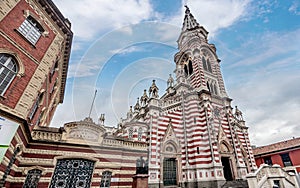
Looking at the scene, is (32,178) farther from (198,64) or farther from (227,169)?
(198,64)

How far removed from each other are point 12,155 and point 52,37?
843 cm

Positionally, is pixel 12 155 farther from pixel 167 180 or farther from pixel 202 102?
pixel 202 102

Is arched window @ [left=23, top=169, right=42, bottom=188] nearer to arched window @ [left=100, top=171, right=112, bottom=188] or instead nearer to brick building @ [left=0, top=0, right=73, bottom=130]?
brick building @ [left=0, top=0, right=73, bottom=130]

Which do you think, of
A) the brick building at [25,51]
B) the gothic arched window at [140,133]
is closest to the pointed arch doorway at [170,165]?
the gothic arched window at [140,133]

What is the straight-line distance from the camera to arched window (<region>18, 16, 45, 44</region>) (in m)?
9.30

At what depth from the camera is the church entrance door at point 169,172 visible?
1580 centimetres

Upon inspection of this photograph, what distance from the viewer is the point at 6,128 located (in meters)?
6.68

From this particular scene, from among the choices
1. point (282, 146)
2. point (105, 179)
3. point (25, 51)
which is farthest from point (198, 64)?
point (25, 51)

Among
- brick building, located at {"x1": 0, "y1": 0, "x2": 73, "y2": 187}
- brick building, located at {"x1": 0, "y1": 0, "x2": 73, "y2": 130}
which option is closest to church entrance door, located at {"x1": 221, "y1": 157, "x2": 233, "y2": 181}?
brick building, located at {"x1": 0, "y1": 0, "x2": 73, "y2": 187}

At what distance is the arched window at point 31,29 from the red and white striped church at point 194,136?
39.8 ft

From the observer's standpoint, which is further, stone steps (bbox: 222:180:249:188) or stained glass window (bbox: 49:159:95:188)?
stone steps (bbox: 222:180:249:188)

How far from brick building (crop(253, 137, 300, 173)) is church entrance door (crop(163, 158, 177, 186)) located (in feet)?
57.2

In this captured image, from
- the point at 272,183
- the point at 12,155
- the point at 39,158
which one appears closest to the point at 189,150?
the point at 272,183

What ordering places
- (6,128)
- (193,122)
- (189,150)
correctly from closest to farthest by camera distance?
1. (6,128)
2. (189,150)
3. (193,122)
